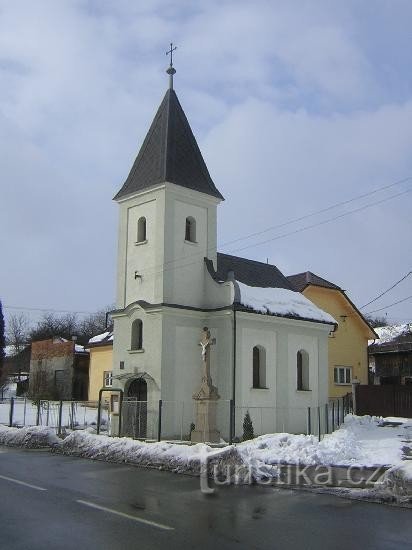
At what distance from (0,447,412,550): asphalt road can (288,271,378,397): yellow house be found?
25.9 m

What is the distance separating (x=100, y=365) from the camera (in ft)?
141

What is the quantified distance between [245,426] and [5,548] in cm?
1721

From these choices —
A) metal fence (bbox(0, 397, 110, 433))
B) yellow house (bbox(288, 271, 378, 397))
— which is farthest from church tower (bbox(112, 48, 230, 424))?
yellow house (bbox(288, 271, 378, 397))

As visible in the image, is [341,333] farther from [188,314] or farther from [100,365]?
[188,314]

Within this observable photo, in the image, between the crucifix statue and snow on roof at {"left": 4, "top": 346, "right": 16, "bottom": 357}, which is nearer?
the crucifix statue

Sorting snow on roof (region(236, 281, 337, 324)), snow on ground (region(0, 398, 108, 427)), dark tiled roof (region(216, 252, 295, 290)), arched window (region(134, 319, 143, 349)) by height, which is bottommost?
snow on ground (region(0, 398, 108, 427))

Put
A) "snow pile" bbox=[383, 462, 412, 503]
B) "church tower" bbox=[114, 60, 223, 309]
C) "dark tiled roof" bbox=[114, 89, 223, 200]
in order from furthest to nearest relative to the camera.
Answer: "dark tiled roof" bbox=[114, 89, 223, 200]
"church tower" bbox=[114, 60, 223, 309]
"snow pile" bbox=[383, 462, 412, 503]

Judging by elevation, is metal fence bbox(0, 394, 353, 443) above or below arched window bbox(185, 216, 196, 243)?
below

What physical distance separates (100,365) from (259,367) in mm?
18399

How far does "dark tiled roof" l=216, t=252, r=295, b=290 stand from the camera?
2872 cm

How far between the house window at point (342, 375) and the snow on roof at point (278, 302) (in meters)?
9.50

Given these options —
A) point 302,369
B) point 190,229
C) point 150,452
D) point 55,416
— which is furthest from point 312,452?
point 55,416

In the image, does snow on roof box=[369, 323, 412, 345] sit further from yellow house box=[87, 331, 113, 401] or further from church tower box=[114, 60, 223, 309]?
church tower box=[114, 60, 223, 309]

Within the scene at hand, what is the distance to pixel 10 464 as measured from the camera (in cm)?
1630
